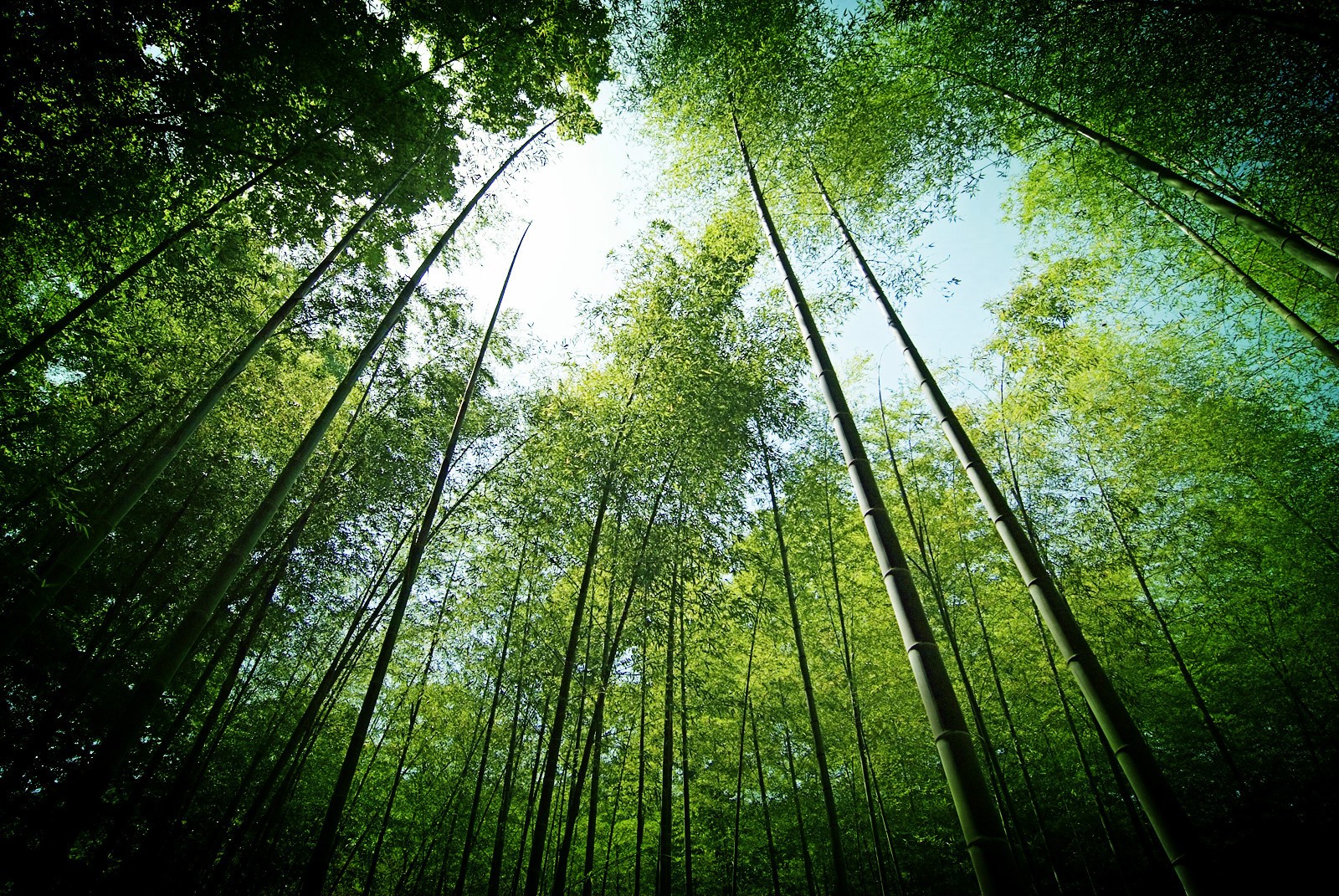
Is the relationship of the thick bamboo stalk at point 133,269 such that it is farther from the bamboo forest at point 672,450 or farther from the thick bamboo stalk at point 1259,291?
the thick bamboo stalk at point 1259,291

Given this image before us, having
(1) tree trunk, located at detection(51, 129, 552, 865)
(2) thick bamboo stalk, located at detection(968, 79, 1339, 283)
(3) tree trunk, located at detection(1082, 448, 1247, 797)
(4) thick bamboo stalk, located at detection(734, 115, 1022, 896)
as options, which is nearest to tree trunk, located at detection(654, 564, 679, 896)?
(1) tree trunk, located at detection(51, 129, 552, 865)

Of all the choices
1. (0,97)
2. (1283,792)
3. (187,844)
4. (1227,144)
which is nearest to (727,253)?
(1227,144)

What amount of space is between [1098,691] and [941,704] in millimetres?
616

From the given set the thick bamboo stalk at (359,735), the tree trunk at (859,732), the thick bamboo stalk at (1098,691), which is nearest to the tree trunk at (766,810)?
the tree trunk at (859,732)

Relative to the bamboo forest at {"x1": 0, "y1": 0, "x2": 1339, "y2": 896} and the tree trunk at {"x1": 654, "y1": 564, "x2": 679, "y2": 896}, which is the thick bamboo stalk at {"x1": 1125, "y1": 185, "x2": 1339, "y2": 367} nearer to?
the bamboo forest at {"x1": 0, "y1": 0, "x2": 1339, "y2": 896}

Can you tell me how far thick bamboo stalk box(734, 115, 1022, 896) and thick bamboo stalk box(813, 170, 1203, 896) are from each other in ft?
1.00

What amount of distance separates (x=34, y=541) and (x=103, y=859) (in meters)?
3.11

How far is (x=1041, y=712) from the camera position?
7559 millimetres

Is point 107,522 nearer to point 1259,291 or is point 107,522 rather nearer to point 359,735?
point 359,735

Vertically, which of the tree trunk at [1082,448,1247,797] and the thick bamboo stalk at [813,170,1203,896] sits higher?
the tree trunk at [1082,448,1247,797]

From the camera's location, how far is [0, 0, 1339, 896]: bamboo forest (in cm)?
300

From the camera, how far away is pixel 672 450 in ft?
16.9

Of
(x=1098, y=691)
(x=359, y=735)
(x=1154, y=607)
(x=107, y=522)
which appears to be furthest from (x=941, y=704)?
(x=1154, y=607)

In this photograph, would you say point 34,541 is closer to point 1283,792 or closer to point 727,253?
point 727,253
